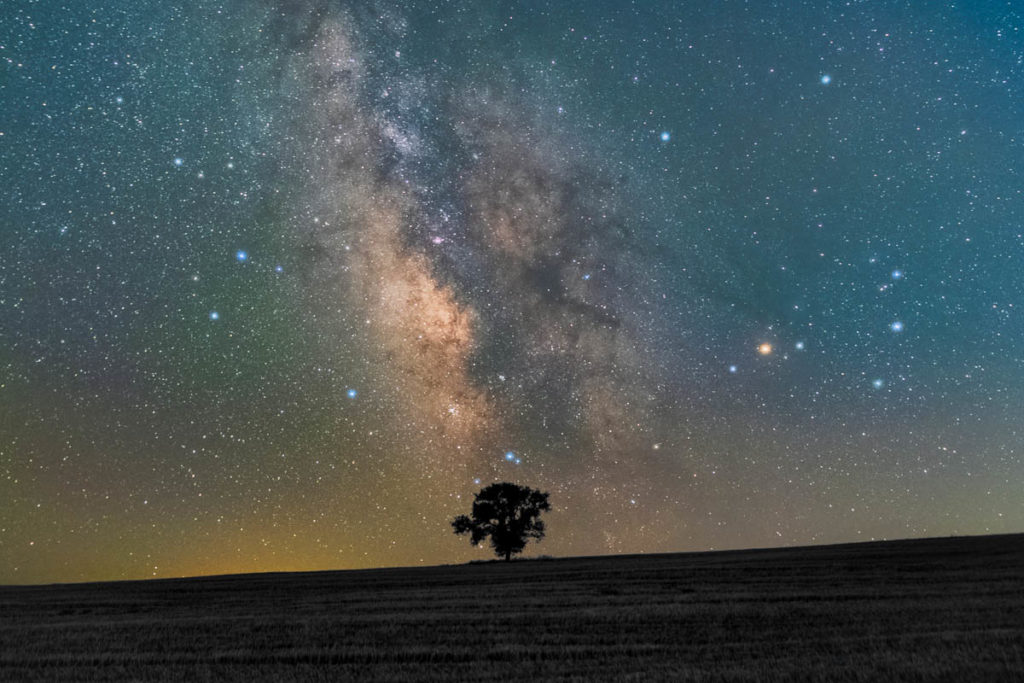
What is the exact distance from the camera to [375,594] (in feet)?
99.5

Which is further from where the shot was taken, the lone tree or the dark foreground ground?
the lone tree

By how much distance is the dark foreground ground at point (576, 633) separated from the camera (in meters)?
11.3

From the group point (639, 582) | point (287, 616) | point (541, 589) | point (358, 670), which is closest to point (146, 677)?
point (358, 670)

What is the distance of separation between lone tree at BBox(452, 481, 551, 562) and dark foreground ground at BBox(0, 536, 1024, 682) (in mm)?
43660

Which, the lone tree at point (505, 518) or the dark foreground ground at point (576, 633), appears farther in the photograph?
the lone tree at point (505, 518)

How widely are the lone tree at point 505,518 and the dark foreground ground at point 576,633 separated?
4366 centimetres

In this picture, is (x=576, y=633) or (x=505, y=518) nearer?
(x=576, y=633)

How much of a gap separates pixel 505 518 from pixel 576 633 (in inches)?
2332

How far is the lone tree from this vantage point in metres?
72.9

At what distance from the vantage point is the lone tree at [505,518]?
→ 2869 inches

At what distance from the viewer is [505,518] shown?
73812 mm

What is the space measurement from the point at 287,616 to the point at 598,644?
1165 centimetres

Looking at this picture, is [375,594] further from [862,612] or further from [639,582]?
[862,612]

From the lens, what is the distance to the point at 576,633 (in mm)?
15711
